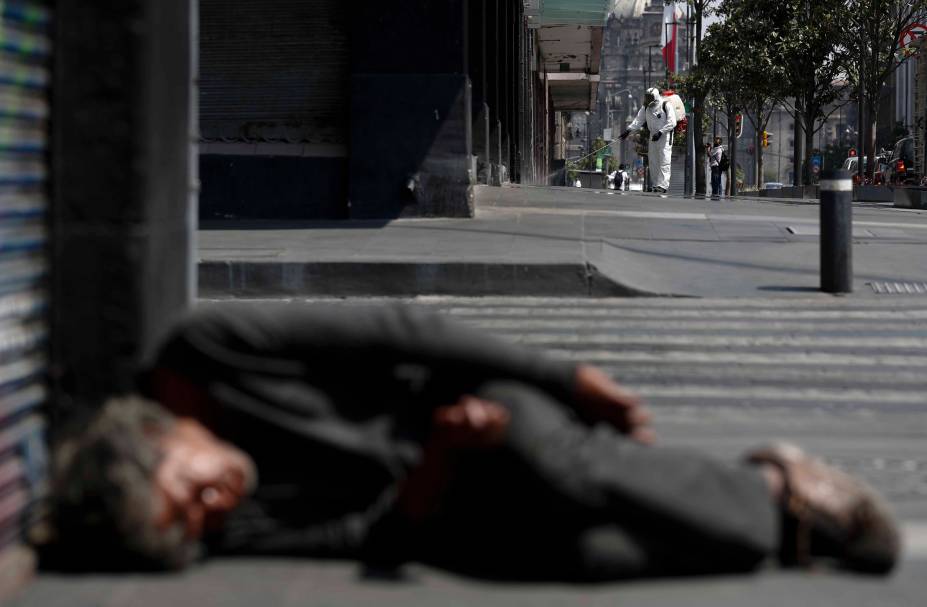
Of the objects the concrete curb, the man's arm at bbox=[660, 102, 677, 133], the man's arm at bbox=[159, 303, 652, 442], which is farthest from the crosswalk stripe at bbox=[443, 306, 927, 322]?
the man's arm at bbox=[660, 102, 677, 133]

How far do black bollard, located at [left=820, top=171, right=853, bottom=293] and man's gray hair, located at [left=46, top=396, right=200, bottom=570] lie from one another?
6.25 meters

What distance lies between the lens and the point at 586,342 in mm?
7395

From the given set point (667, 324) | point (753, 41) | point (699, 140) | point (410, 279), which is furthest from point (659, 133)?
point (753, 41)

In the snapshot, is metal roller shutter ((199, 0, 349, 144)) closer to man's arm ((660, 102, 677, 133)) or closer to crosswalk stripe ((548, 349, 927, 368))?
crosswalk stripe ((548, 349, 927, 368))

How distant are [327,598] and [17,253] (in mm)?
1301

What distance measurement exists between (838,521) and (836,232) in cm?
554

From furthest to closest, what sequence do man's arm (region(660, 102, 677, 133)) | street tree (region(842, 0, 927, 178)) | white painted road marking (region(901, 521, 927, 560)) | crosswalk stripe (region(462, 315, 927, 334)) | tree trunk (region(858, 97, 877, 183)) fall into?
tree trunk (region(858, 97, 877, 183))
street tree (region(842, 0, 927, 178))
man's arm (region(660, 102, 677, 133))
crosswalk stripe (region(462, 315, 927, 334))
white painted road marking (region(901, 521, 927, 560))

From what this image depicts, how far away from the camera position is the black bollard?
8.80 meters

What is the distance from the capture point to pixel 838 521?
3.65m

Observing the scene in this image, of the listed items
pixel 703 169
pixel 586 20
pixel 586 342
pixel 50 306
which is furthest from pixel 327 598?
pixel 703 169

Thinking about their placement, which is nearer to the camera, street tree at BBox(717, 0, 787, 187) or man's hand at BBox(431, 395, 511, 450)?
man's hand at BBox(431, 395, 511, 450)

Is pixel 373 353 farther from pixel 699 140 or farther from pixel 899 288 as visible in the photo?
pixel 699 140

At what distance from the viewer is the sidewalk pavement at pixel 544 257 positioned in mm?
9102

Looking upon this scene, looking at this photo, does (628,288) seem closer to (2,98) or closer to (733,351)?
(733,351)
